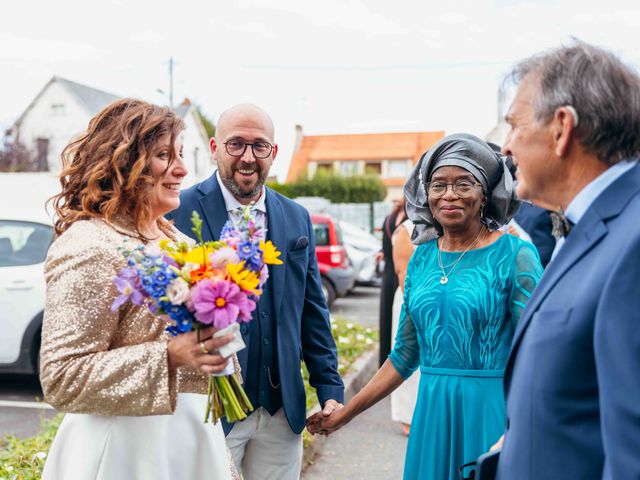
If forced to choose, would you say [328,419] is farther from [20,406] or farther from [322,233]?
[322,233]

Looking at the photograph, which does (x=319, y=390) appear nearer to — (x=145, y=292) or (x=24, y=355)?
(x=145, y=292)

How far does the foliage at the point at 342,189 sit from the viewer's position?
148 feet

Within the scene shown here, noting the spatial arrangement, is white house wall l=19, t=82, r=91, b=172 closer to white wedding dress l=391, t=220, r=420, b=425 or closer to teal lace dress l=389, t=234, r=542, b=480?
white wedding dress l=391, t=220, r=420, b=425

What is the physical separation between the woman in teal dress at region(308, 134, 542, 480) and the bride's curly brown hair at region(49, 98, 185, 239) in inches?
49.2

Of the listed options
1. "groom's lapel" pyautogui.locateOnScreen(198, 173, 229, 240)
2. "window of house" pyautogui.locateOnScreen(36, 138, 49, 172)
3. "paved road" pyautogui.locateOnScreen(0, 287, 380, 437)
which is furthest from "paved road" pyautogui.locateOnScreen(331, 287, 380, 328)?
"window of house" pyautogui.locateOnScreen(36, 138, 49, 172)

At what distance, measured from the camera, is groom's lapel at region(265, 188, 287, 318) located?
3.10 meters

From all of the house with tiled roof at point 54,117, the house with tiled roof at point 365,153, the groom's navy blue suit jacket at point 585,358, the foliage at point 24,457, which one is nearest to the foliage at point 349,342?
the foliage at point 24,457

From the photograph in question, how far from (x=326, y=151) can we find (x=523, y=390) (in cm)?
6883

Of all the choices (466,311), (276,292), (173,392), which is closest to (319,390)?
(276,292)

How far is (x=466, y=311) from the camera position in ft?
9.05

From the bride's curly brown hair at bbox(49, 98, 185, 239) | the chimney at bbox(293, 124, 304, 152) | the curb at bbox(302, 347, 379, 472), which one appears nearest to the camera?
the bride's curly brown hair at bbox(49, 98, 185, 239)

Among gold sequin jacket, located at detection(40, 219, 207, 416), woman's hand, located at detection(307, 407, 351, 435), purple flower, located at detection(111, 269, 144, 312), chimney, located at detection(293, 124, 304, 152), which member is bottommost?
woman's hand, located at detection(307, 407, 351, 435)

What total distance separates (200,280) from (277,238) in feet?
4.15

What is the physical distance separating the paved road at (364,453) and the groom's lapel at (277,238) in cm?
245
